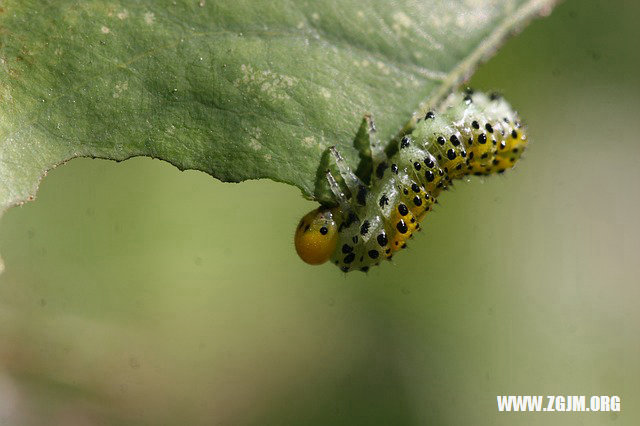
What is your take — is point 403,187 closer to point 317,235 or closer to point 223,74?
point 317,235

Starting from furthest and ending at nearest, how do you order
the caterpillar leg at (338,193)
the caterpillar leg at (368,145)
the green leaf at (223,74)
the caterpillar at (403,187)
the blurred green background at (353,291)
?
the blurred green background at (353,291), the caterpillar at (403,187), the caterpillar leg at (338,193), the caterpillar leg at (368,145), the green leaf at (223,74)

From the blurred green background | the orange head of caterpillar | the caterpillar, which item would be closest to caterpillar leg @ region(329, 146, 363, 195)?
the caterpillar

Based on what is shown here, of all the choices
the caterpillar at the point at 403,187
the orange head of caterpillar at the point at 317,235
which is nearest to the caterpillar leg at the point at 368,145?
the caterpillar at the point at 403,187

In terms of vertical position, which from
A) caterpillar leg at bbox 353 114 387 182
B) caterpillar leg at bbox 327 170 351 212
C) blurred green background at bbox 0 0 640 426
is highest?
caterpillar leg at bbox 353 114 387 182

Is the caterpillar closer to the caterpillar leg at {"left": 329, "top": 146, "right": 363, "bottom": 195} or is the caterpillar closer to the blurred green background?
the caterpillar leg at {"left": 329, "top": 146, "right": 363, "bottom": 195}

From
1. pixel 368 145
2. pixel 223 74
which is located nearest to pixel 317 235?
pixel 368 145

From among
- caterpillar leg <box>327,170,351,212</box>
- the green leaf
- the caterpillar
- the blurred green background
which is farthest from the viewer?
the blurred green background

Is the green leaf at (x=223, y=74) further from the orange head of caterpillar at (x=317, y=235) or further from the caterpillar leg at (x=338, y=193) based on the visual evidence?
the orange head of caterpillar at (x=317, y=235)

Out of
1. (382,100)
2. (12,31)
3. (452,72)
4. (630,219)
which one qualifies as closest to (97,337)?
(12,31)

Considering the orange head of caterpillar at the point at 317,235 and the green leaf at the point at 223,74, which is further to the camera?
the orange head of caterpillar at the point at 317,235
